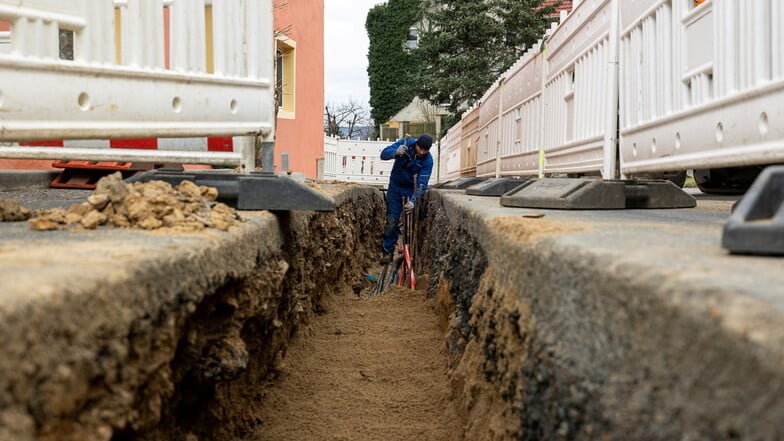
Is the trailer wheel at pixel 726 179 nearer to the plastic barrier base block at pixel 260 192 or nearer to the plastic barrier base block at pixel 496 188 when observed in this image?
the plastic barrier base block at pixel 496 188

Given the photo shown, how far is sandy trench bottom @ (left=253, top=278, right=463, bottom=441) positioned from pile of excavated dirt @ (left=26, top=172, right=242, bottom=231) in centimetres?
118

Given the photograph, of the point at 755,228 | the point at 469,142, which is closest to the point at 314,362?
the point at 755,228

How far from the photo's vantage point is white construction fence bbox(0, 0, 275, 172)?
3379mm

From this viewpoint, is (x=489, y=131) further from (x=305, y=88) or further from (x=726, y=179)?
(x=726, y=179)

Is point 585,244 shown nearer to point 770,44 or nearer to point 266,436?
point 770,44

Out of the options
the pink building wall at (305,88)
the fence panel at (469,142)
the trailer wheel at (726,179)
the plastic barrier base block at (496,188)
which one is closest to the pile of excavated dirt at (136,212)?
the plastic barrier base block at (496,188)

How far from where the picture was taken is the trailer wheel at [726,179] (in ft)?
20.8

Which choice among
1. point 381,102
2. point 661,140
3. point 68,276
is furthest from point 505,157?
point 381,102

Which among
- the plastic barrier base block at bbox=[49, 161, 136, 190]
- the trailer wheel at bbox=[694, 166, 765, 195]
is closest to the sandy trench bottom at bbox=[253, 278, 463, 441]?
the plastic barrier base block at bbox=[49, 161, 136, 190]

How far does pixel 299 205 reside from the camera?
4.03 meters

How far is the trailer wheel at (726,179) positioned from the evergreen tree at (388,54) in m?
34.6

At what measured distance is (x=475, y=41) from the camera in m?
27.4

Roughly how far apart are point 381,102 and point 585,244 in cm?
4127

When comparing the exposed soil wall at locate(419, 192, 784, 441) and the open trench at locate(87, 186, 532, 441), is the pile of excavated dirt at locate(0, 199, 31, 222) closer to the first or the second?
the open trench at locate(87, 186, 532, 441)
